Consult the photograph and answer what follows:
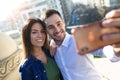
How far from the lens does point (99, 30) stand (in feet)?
1.10

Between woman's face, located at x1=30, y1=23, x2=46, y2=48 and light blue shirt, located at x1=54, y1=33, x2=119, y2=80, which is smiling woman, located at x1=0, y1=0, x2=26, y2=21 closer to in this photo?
woman's face, located at x1=30, y1=23, x2=46, y2=48

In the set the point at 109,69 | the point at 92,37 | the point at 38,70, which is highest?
the point at 92,37

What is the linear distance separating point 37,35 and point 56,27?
130mm

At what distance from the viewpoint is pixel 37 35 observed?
3.39ft

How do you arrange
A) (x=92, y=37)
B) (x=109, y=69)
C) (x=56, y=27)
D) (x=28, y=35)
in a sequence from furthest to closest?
(x=109, y=69), (x=28, y=35), (x=56, y=27), (x=92, y=37)

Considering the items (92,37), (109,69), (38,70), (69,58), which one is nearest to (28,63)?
(38,70)

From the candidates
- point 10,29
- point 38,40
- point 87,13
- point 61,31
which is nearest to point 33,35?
point 38,40

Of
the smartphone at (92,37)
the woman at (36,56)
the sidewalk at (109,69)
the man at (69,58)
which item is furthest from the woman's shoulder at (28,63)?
the smartphone at (92,37)

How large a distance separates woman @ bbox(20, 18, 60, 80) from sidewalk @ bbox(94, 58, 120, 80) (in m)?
0.42

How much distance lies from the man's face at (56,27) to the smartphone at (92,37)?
600 millimetres

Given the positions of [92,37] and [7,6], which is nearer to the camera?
[92,37]

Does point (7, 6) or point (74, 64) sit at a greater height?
point (7, 6)

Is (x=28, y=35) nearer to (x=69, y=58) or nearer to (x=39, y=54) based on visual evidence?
(x=39, y=54)

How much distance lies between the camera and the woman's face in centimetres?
104
